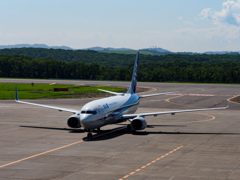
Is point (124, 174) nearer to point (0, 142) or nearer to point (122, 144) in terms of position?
point (122, 144)

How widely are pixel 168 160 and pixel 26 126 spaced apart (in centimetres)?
2639

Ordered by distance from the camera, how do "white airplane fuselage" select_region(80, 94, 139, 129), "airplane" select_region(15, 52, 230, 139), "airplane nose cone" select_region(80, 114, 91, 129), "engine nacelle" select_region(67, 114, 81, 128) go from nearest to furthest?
1. "airplane nose cone" select_region(80, 114, 91, 129)
2. "white airplane fuselage" select_region(80, 94, 139, 129)
3. "airplane" select_region(15, 52, 230, 139)
4. "engine nacelle" select_region(67, 114, 81, 128)

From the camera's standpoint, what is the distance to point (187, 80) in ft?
654

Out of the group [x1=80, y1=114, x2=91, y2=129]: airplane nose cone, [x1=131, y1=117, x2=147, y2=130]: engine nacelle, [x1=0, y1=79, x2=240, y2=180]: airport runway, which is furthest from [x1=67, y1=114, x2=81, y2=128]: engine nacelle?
[x1=131, y1=117, x2=147, y2=130]: engine nacelle

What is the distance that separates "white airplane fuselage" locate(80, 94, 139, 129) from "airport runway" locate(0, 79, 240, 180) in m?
1.80

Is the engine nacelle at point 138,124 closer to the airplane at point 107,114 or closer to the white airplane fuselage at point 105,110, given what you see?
the airplane at point 107,114

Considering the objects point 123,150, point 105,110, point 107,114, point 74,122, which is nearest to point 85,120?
point 105,110

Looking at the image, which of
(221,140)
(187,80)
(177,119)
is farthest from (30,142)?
(187,80)

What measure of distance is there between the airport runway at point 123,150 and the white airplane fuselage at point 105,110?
1.80m

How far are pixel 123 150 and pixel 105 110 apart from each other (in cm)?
836

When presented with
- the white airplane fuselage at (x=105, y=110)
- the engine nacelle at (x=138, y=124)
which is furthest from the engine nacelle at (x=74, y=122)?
the engine nacelle at (x=138, y=124)

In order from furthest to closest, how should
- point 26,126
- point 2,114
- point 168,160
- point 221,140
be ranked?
point 2,114, point 26,126, point 221,140, point 168,160

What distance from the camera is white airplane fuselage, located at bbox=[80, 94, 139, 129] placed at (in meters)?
43.5

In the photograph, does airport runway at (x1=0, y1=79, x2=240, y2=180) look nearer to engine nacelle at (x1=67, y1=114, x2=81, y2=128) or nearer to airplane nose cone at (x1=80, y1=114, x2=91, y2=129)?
engine nacelle at (x1=67, y1=114, x2=81, y2=128)
